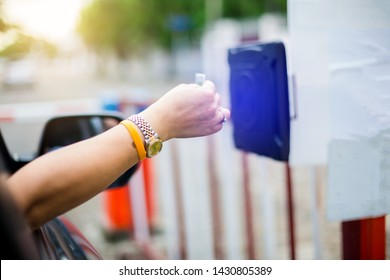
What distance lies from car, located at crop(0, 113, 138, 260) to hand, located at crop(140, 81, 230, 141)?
13.0 inches

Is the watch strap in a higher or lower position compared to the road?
higher

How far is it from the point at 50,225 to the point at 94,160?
315 mm

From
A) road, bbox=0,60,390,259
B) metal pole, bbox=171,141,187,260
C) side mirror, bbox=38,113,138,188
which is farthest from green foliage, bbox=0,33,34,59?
metal pole, bbox=171,141,187,260

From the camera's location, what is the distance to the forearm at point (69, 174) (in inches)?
36.2

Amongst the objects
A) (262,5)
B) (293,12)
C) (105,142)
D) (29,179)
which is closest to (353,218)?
(293,12)

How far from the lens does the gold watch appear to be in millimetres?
1056

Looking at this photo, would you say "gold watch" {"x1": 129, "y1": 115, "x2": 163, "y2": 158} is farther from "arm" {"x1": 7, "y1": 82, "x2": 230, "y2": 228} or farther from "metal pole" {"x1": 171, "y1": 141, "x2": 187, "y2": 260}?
"metal pole" {"x1": 171, "y1": 141, "x2": 187, "y2": 260}

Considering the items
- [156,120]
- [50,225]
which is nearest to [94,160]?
[156,120]

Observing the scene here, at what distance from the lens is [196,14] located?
1064 inches

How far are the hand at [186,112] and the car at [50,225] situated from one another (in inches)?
13.0

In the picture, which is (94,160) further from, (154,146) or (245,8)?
(245,8)

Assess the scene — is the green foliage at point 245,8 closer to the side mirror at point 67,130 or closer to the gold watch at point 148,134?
the side mirror at point 67,130

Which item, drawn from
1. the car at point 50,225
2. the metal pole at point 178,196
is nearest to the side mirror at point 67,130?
the car at point 50,225

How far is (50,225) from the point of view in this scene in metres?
1.21
